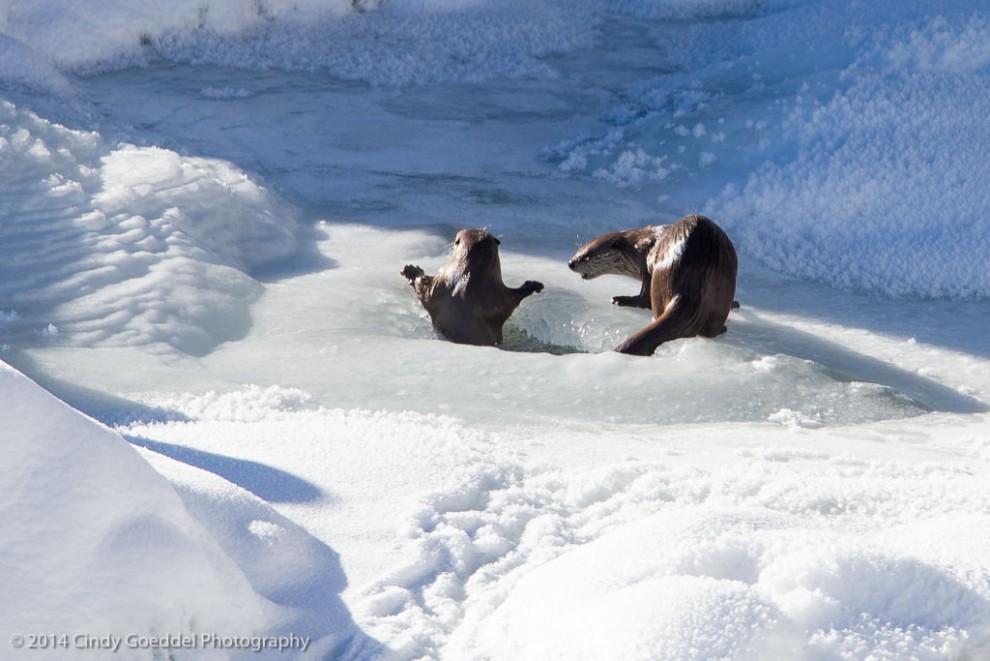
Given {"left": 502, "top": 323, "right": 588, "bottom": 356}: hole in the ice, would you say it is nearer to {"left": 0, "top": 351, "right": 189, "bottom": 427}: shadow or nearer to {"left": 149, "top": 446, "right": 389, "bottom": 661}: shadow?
{"left": 0, "top": 351, "right": 189, "bottom": 427}: shadow

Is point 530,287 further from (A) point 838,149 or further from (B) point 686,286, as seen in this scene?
(A) point 838,149

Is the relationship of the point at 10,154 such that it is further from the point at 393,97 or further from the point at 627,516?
the point at 627,516

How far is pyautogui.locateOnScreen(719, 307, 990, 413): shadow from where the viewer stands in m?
3.17

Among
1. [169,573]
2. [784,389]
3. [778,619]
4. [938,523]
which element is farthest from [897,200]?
[169,573]

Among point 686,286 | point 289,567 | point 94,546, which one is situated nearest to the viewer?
point 94,546

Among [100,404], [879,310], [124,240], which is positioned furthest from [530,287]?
[100,404]

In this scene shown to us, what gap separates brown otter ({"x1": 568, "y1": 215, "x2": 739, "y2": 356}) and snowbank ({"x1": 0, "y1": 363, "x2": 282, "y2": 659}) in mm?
1872

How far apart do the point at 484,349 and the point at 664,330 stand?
0.53 metres

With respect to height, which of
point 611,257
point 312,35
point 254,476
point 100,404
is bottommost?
point 100,404

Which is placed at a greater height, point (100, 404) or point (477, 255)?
point (477, 255)

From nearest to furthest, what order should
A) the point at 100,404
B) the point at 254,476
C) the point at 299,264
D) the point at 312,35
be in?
1. the point at 254,476
2. the point at 100,404
3. the point at 299,264
4. the point at 312,35

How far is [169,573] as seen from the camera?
163 centimetres

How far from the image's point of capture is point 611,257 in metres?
4.05

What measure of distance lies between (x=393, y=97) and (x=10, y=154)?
246 cm
